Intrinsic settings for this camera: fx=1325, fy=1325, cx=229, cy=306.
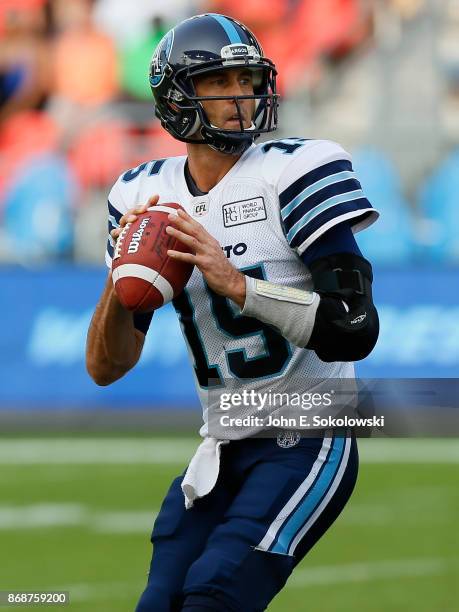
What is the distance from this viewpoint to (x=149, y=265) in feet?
9.95

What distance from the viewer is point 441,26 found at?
475 inches

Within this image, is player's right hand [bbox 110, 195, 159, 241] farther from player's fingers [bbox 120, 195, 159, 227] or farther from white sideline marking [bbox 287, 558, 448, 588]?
white sideline marking [bbox 287, 558, 448, 588]

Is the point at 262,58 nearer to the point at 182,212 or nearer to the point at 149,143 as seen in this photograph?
the point at 182,212

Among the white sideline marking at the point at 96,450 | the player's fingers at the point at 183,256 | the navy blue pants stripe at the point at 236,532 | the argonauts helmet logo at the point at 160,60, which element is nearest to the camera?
the navy blue pants stripe at the point at 236,532

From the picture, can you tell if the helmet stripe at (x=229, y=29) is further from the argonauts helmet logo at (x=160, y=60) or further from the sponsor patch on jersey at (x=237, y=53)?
the argonauts helmet logo at (x=160, y=60)

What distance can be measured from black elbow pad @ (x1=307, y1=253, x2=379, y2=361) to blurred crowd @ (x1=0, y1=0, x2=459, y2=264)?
842cm

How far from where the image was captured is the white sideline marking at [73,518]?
21.6 ft

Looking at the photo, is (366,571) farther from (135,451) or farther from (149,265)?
(135,451)

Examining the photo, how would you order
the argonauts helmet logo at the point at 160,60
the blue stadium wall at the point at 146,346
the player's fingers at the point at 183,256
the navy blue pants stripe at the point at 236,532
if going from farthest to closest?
1. the blue stadium wall at the point at 146,346
2. the argonauts helmet logo at the point at 160,60
3. the player's fingers at the point at 183,256
4. the navy blue pants stripe at the point at 236,532

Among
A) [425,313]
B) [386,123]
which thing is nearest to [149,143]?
[386,123]

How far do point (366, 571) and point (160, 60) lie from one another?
2890 millimetres

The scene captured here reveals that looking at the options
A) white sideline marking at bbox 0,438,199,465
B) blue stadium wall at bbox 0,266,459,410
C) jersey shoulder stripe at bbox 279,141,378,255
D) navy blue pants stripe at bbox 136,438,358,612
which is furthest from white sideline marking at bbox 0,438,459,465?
jersey shoulder stripe at bbox 279,141,378,255

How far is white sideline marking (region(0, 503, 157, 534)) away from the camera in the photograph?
657cm

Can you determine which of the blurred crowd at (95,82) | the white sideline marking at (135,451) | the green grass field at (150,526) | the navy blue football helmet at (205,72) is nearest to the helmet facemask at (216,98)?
the navy blue football helmet at (205,72)
